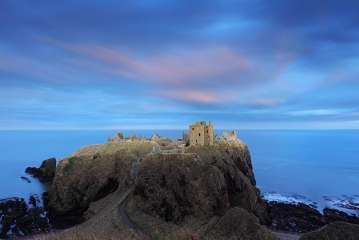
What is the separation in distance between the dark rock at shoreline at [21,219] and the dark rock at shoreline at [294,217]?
45.4 metres

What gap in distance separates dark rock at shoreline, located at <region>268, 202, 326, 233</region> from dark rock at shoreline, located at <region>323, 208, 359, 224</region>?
145 cm

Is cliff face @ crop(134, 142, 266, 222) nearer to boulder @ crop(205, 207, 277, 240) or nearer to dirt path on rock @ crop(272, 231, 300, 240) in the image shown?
dirt path on rock @ crop(272, 231, 300, 240)

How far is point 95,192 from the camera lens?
61.4m

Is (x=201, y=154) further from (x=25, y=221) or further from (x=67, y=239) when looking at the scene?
(x=67, y=239)

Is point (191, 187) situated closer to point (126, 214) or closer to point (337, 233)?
point (126, 214)

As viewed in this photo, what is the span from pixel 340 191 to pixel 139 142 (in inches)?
2827

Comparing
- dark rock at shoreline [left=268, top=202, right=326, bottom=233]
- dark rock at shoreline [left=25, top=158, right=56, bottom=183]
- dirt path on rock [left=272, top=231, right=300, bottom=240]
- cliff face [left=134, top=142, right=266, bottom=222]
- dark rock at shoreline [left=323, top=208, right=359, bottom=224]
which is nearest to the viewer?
dirt path on rock [left=272, top=231, right=300, bottom=240]

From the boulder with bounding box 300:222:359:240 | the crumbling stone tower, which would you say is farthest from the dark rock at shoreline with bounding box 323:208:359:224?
the boulder with bounding box 300:222:359:240

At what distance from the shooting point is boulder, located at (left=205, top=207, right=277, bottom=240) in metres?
20.6

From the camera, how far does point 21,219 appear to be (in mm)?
55125

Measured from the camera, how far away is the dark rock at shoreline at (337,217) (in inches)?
2311

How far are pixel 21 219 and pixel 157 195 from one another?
94.4 ft

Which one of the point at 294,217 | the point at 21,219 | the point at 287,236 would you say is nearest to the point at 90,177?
the point at 21,219

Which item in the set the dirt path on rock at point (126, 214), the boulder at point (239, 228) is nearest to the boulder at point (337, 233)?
the boulder at point (239, 228)
